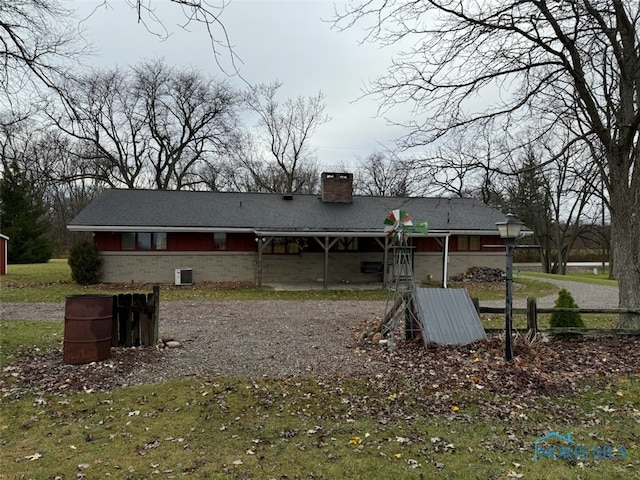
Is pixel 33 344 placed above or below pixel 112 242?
below

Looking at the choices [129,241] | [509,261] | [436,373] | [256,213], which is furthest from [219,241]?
[509,261]

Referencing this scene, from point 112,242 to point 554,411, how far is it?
56.3ft

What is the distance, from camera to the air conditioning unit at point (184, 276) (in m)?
18.0

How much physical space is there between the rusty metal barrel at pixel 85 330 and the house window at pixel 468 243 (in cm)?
1741

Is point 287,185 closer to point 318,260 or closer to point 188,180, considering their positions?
point 188,180

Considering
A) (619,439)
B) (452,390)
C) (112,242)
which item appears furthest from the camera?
(112,242)

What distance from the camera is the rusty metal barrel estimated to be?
21.4 ft

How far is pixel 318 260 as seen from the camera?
19.9 m

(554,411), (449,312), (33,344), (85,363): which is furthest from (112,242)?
(554,411)

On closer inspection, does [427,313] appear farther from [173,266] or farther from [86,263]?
[86,263]

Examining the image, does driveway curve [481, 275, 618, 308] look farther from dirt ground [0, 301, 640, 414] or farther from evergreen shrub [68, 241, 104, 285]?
evergreen shrub [68, 241, 104, 285]

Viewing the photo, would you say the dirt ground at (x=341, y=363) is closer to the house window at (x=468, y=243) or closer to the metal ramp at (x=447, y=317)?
the metal ramp at (x=447, y=317)
